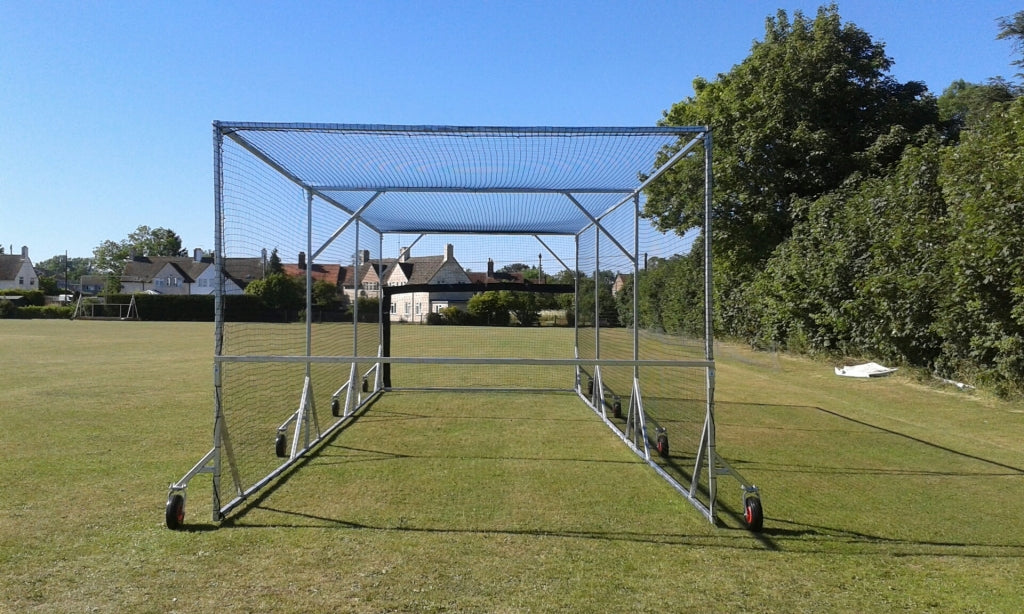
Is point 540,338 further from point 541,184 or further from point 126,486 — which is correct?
point 126,486

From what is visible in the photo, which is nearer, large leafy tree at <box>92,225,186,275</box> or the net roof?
the net roof

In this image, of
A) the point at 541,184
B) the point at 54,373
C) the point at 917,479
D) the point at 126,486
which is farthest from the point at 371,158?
the point at 54,373

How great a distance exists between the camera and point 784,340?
1515cm

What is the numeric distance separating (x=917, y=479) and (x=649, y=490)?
7.20ft

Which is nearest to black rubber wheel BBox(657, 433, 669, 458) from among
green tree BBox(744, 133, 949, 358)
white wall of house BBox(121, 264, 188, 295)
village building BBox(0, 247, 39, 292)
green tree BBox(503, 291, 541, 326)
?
green tree BBox(744, 133, 949, 358)

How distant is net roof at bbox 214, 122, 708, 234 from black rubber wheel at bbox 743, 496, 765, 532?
2.24 metres

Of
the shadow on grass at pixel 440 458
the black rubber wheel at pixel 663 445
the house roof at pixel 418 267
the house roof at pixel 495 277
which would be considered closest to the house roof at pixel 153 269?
the house roof at pixel 418 267

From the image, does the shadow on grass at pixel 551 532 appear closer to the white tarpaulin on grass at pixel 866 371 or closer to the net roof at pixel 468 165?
the net roof at pixel 468 165

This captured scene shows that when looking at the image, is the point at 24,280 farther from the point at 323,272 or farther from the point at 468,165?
the point at 468,165

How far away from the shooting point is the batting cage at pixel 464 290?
13.5 ft

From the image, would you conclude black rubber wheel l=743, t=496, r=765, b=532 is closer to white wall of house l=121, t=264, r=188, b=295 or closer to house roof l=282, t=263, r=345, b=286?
house roof l=282, t=263, r=345, b=286

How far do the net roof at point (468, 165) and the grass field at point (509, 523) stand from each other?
234 centimetres

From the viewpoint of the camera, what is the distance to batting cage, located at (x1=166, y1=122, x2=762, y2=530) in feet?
13.5

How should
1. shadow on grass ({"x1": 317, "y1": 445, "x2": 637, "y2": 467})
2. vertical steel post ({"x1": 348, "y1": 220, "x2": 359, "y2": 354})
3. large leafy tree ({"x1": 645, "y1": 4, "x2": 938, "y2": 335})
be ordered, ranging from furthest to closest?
large leafy tree ({"x1": 645, "y1": 4, "x2": 938, "y2": 335}) < vertical steel post ({"x1": 348, "y1": 220, "x2": 359, "y2": 354}) < shadow on grass ({"x1": 317, "y1": 445, "x2": 637, "y2": 467})
